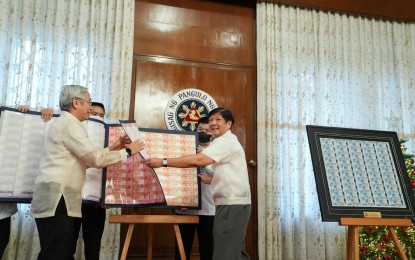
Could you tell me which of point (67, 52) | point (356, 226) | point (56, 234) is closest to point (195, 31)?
point (67, 52)

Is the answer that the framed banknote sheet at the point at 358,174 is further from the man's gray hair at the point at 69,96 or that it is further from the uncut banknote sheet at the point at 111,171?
the man's gray hair at the point at 69,96

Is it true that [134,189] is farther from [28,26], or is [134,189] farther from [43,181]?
[28,26]

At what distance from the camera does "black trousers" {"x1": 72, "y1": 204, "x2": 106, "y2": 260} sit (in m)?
3.18

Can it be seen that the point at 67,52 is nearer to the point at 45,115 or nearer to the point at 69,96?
the point at 45,115

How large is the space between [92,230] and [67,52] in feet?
6.51

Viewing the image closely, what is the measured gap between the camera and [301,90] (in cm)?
498

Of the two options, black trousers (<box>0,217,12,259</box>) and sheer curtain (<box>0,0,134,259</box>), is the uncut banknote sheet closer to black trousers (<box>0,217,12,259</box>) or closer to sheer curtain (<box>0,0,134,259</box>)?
black trousers (<box>0,217,12,259</box>)

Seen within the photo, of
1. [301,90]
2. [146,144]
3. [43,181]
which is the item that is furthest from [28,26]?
[301,90]

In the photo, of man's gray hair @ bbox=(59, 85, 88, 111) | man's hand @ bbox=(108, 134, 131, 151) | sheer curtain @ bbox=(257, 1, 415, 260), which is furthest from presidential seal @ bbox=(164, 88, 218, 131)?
man's gray hair @ bbox=(59, 85, 88, 111)

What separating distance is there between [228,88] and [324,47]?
53.2 inches

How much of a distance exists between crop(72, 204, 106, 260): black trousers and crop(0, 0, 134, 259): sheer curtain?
2.85 feet

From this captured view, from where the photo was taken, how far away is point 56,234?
2.48m

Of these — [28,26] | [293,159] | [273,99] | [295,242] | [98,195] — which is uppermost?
[28,26]

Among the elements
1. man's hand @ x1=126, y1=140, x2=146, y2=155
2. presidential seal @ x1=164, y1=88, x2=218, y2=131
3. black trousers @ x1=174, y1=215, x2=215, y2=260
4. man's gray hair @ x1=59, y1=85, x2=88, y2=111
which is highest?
presidential seal @ x1=164, y1=88, x2=218, y2=131
